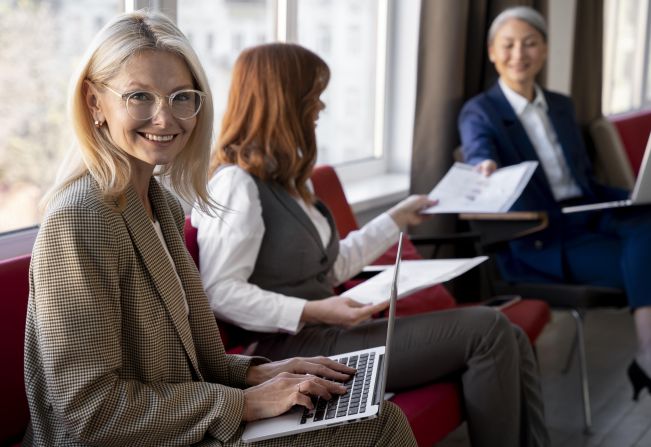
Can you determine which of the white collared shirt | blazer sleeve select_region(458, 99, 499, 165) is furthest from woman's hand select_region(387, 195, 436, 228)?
the white collared shirt

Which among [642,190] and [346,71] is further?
[346,71]

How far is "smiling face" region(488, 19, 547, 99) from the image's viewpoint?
3.56 metres

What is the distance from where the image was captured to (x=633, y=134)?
4.61m

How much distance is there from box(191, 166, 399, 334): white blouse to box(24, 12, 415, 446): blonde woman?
1.24 ft

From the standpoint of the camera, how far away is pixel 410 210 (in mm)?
2863

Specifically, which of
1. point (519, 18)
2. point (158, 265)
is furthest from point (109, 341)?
point (519, 18)

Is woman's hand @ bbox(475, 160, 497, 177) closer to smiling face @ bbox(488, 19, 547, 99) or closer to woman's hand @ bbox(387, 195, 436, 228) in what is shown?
woman's hand @ bbox(387, 195, 436, 228)

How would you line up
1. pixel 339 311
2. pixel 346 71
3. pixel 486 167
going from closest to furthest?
pixel 339 311
pixel 486 167
pixel 346 71

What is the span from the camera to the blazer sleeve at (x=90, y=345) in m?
1.49

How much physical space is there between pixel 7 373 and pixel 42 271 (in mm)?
450

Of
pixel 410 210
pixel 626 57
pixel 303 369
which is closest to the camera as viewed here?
pixel 303 369

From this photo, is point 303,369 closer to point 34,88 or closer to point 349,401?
point 349,401

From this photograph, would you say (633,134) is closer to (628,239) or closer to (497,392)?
(628,239)

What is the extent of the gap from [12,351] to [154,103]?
60cm
